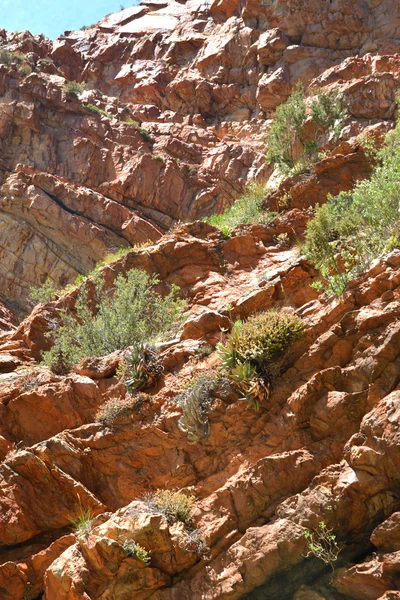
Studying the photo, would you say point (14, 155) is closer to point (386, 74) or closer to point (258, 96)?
point (258, 96)

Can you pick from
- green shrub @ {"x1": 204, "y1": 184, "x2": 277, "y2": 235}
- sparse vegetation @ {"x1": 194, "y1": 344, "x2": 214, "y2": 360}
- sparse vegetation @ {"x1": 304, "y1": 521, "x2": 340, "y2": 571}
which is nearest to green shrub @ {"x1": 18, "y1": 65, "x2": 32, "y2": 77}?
green shrub @ {"x1": 204, "y1": 184, "x2": 277, "y2": 235}

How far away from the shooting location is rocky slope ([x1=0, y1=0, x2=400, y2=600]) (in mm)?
5656

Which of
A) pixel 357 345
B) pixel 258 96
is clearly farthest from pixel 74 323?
pixel 258 96

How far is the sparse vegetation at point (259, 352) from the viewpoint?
7605mm

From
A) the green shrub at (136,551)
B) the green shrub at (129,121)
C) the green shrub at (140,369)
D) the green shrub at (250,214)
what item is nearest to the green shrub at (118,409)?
the green shrub at (140,369)

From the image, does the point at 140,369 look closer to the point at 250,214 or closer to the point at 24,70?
the point at 250,214

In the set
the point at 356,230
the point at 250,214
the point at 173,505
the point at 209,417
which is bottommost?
the point at 173,505

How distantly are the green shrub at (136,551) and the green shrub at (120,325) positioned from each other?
518 cm

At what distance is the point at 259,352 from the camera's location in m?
7.77

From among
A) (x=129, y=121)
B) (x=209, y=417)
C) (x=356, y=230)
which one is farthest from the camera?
(x=129, y=121)

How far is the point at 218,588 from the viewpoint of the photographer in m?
5.74

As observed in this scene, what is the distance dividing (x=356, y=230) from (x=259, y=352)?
427 cm

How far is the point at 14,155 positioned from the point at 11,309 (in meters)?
7.67

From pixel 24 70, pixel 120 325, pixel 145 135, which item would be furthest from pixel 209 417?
pixel 24 70
